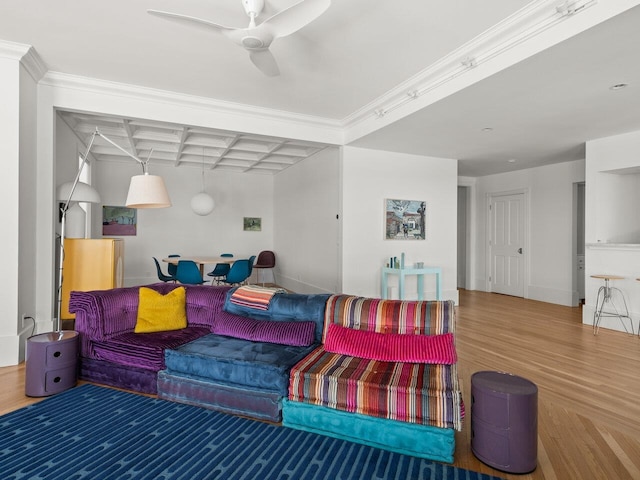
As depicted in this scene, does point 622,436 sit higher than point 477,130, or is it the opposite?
point 477,130

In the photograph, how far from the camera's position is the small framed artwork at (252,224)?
975cm

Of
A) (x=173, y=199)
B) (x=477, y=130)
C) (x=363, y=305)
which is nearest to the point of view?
(x=363, y=305)

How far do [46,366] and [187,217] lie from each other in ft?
21.4

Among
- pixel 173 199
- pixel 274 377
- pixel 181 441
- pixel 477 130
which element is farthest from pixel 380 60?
pixel 173 199

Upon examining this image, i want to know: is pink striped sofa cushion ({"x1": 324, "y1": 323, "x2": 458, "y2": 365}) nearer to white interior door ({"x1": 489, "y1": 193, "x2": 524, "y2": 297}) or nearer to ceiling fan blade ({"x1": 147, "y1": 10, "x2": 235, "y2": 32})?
ceiling fan blade ({"x1": 147, "y1": 10, "x2": 235, "y2": 32})

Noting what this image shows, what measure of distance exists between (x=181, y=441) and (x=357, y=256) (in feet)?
14.4

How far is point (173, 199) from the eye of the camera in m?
9.03

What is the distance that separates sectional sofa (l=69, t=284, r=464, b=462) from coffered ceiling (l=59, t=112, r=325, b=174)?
275 centimetres

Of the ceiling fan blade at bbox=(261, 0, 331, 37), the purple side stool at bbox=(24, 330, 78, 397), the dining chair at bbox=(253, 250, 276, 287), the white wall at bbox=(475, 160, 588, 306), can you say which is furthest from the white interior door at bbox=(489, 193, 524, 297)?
the purple side stool at bbox=(24, 330, 78, 397)

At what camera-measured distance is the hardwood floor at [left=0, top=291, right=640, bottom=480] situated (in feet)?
7.07

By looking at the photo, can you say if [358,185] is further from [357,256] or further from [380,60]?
[380,60]

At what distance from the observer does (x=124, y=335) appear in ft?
10.6

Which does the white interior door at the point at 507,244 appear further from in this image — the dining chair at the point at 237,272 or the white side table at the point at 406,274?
the dining chair at the point at 237,272

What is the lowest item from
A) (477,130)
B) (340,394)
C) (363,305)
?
(340,394)
